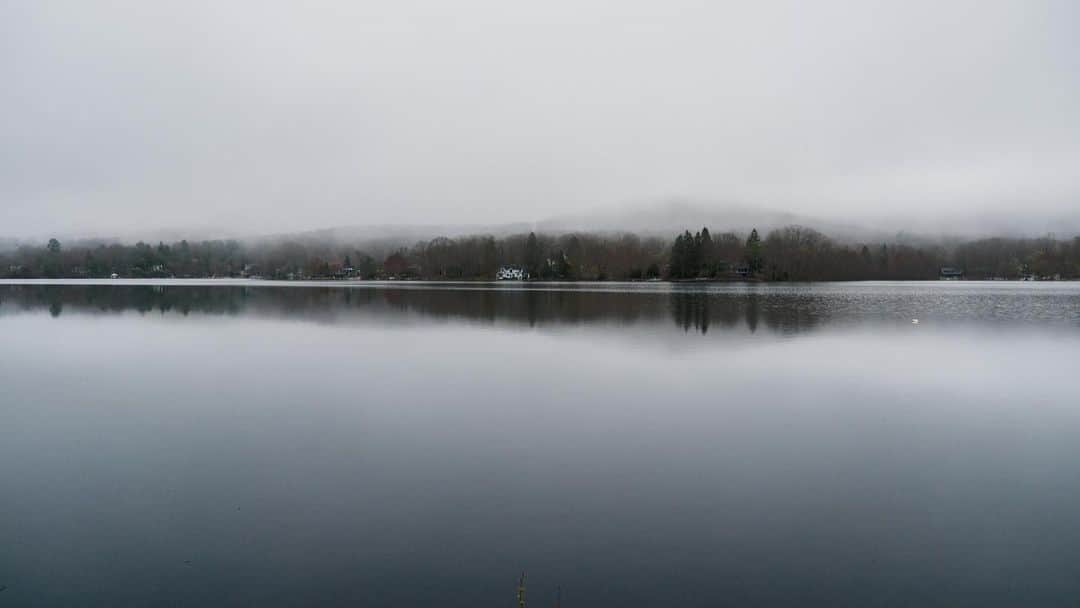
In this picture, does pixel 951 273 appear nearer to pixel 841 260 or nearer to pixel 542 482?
pixel 841 260

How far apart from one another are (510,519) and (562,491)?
918 mm

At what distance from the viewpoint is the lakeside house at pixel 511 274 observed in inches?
4946

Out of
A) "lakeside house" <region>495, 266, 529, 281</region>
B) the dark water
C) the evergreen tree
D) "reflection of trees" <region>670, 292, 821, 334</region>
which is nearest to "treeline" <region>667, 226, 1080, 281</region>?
the evergreen tree

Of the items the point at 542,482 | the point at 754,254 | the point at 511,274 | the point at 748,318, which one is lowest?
the point at 542,482

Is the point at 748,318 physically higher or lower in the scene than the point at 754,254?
lower

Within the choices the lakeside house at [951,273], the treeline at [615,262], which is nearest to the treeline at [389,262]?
the treeline at [615,262]

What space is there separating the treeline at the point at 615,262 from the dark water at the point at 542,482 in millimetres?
96609

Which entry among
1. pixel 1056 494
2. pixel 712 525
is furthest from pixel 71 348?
pixel 1056 494

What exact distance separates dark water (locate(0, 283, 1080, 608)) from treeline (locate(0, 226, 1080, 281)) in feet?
317

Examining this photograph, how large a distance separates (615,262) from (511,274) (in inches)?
881

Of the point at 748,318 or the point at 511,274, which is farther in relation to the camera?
the point at 511,274

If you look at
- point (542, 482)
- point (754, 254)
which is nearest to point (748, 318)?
point (542, 482)

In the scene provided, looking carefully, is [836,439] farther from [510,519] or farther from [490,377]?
[490,377]

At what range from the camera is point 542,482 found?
7.10 meters
